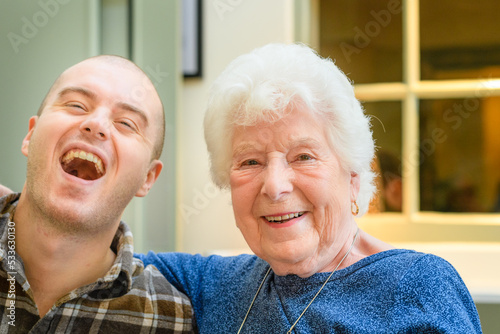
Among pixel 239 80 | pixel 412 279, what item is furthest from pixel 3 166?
pixel 412 279

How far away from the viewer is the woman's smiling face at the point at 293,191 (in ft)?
3.86

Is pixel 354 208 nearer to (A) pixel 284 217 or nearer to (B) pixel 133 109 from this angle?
(A) pixel 284 217

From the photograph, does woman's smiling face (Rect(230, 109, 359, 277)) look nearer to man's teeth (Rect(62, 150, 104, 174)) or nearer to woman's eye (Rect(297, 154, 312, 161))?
woman's eye (Rect(297, 154, 312, 161))

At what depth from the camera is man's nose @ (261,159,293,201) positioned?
116 centimetres

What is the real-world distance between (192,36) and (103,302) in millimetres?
1515

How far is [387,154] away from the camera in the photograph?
99.2 inches

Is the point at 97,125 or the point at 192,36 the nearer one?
the point at 97,125

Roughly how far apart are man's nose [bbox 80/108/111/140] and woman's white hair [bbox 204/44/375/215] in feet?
0.82

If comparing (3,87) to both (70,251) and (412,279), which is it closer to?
(70,251)

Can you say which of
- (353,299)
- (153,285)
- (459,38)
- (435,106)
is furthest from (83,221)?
(459,38)

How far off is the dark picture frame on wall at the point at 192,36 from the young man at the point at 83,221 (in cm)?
108

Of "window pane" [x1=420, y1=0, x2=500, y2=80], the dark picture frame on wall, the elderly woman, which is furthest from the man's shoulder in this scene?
"window pane" [x1=420, y1=0, x2=500, y2=80]

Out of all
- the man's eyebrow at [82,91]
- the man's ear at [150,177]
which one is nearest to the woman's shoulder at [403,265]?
the man's ear at [150,177]

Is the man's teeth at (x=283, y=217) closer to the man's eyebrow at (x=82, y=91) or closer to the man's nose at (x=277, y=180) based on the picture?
the man's nose at (x=277, y=180)
